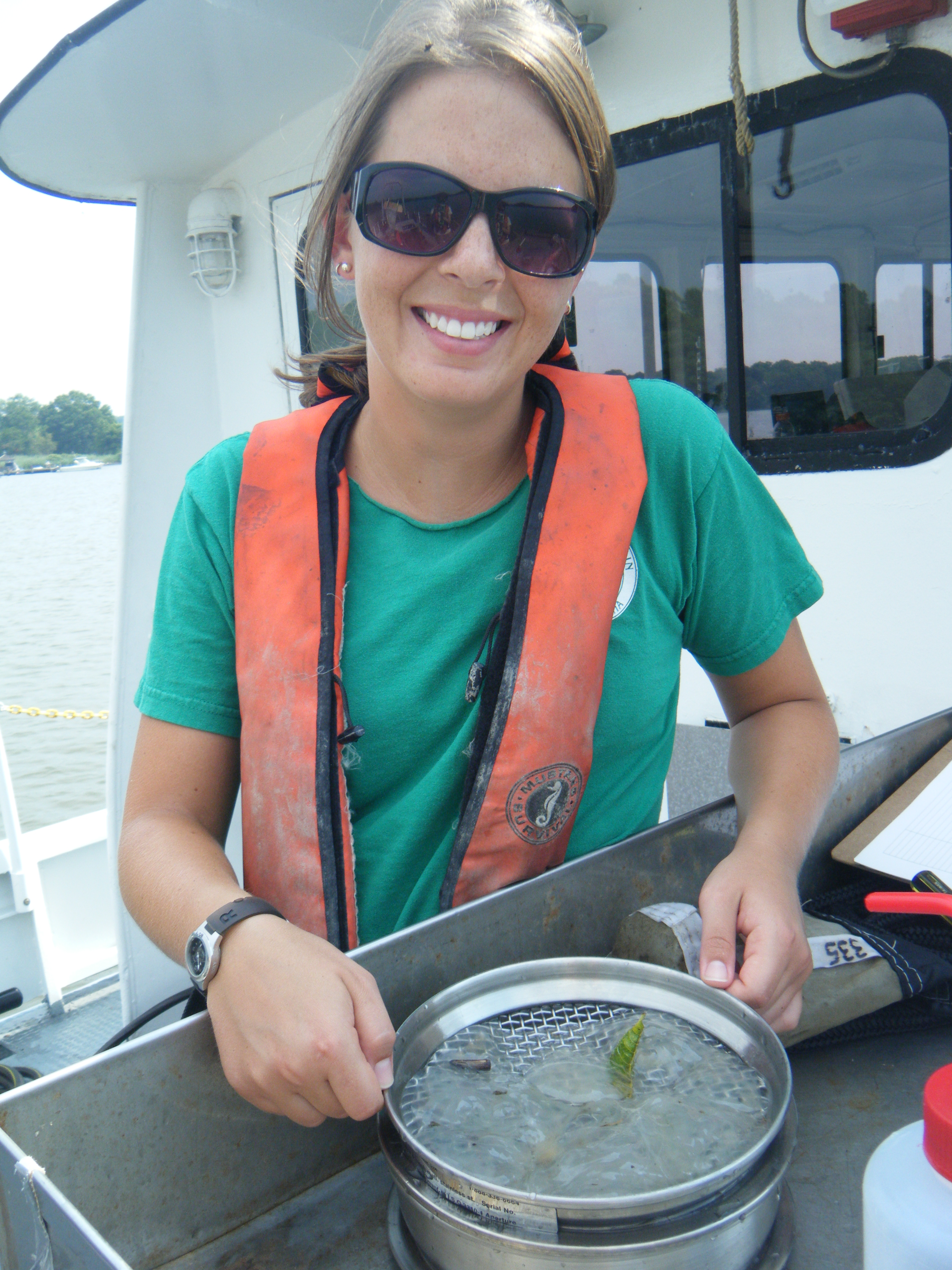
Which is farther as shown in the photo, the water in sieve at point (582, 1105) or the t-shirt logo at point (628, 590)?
the t-shirt logo at point (628, 590)

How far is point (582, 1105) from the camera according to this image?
0.79m

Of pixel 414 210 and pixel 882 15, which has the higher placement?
pixel 882 15

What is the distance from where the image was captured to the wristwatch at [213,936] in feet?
2.79

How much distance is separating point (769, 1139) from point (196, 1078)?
464 millimetres

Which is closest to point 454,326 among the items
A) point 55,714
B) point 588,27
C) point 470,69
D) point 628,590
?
point 470,69

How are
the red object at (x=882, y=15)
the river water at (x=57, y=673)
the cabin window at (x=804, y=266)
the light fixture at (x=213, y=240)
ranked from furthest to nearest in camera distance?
the river water at (x=57, y=673) < the light fixture at (x=213, y=240) < the cabin window at (x=804, y=266) < the red object at (x=882, y=15)

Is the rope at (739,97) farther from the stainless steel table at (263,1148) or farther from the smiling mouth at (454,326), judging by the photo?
the stainless steel table at (263,1148)

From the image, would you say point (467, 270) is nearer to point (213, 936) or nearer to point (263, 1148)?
point (213, 936)

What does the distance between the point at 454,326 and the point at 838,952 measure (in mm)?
816

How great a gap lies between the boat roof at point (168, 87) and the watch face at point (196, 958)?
2.36 meters

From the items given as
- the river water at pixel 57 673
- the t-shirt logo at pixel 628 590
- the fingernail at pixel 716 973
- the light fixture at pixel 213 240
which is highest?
the light fixture at pixel 213 240

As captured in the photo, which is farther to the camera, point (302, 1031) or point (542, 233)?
point (542, 233)

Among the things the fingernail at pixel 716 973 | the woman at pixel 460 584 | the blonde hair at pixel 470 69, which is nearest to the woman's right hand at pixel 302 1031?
the woman at pixel 460 584

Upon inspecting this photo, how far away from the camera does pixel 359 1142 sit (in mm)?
929
